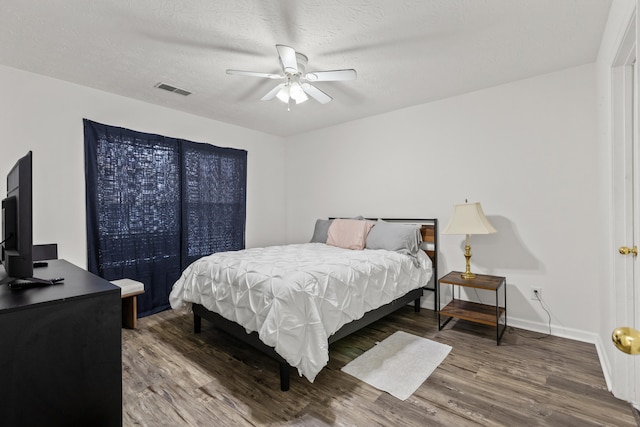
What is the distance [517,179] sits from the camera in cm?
312

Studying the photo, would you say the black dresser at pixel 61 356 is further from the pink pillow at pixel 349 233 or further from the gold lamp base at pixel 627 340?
the pink pillow at pixel 349 233

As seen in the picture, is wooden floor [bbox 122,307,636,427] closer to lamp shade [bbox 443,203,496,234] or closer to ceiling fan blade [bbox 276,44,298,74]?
lamp shade [bbox 443,203,496,234]

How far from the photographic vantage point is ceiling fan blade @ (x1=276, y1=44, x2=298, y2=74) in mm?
2080

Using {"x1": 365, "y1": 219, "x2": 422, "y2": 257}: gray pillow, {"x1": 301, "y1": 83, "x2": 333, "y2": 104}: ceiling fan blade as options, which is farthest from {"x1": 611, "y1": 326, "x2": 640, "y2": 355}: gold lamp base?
{"x1": 365, "y1": 219, "x2": 422, "y2": 257}: gray pillow

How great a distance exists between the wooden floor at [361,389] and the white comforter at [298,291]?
0.31 meters

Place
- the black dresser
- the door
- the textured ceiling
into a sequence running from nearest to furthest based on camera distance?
the black dresser → the door → the textured ceiling

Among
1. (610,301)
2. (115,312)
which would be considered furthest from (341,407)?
(610,301)

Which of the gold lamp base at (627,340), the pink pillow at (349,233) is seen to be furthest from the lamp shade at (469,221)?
the gold lamp base at (627,340)

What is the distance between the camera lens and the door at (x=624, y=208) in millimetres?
1862

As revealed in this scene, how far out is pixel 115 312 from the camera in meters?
1.24

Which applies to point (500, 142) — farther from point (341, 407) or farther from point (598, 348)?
point (341, 407)

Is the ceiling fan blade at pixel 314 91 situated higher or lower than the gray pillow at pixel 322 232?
higher

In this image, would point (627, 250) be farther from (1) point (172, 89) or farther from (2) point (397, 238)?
(1) point (172, 89)

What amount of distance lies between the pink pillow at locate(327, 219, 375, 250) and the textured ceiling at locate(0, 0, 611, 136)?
61.7 inches
